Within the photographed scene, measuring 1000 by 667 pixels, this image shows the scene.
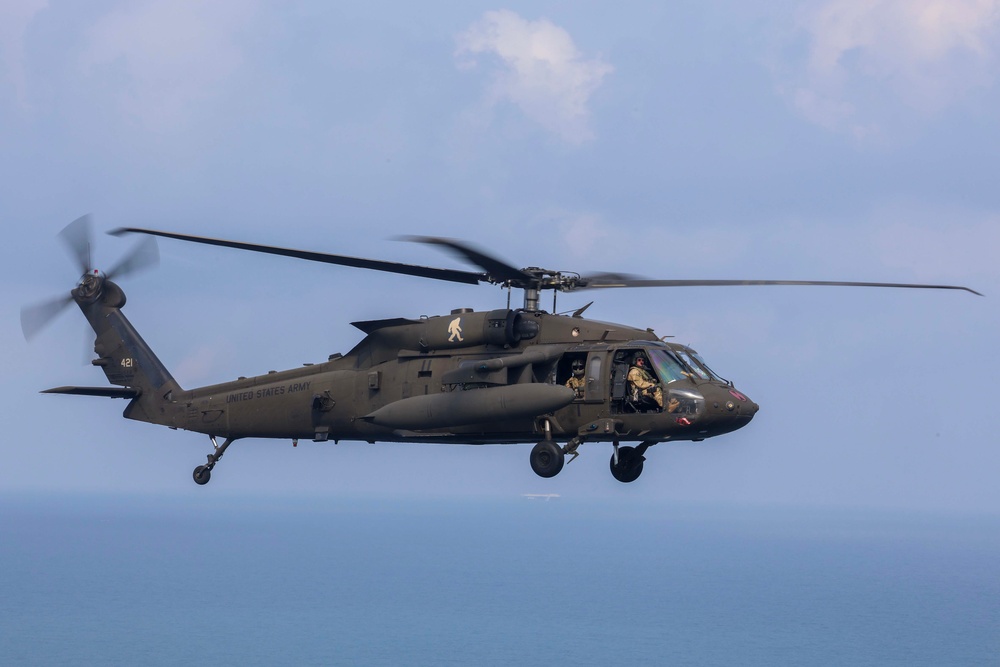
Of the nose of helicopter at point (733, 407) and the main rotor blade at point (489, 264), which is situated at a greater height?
the main rotor blade at point (489, 264)

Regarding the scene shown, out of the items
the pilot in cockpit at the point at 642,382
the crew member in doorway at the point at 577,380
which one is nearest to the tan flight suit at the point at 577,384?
the crew member in doorway at the point at 577,380

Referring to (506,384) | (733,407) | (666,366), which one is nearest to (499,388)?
(506,384)

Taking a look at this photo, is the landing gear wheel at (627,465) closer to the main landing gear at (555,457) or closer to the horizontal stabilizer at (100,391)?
the main landing gear at (555,457)

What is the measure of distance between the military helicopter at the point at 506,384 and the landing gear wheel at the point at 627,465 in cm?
3

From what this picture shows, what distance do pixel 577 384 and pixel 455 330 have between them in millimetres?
3403

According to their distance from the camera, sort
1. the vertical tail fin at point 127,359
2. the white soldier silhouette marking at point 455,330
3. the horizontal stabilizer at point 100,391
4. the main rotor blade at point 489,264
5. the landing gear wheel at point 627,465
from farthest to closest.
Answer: the vertical tail fin at point 127,359
the horizontal stabilizer at point 100,391
the white soldier silhouette marking at point 455,330
the landing gear wheel at point 627,465
the main rotor blade at point 489,264

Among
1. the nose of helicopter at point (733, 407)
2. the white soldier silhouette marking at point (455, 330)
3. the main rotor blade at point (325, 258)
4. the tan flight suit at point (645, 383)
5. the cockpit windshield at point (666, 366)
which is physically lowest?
the nose of helicopter at point (733, 407)

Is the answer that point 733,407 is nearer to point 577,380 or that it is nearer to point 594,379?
point 594,379

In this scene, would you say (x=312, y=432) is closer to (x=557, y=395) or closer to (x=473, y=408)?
(x=473, y=408)

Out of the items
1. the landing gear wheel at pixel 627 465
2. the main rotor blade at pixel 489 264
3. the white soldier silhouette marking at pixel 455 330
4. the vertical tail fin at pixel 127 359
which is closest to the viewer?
the main rotor blade at pixel 489 264

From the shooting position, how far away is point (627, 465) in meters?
28.7

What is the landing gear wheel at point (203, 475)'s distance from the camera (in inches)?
1316

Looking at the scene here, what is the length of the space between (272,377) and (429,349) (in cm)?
540

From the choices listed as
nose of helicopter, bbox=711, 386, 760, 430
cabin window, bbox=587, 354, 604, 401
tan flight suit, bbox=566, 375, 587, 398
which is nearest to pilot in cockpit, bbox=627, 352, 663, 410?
cabin window, bbox=587, 354, 604, 401
